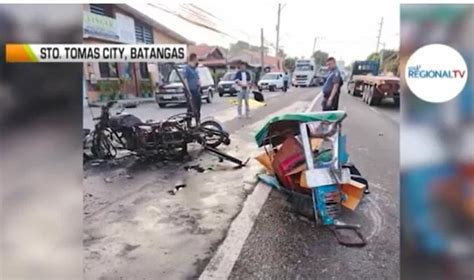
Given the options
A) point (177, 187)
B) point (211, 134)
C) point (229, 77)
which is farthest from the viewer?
point (211, 134)

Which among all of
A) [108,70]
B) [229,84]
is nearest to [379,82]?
[108,70]

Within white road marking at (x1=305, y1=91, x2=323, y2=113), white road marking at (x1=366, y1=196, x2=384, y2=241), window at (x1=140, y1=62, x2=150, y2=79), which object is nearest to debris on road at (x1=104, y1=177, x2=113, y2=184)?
white road marking at (x1=305, y1=91, x2=323, y2=113)

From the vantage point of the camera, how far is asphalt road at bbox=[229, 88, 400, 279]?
284cm

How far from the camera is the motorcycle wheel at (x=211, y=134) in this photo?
607cm

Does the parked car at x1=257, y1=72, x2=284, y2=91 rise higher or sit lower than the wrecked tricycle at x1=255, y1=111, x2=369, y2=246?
higher

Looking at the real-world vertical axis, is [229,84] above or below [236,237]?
above

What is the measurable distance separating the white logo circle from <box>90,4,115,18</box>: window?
873 mm

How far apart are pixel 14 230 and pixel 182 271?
5.12 feet

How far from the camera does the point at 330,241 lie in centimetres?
339

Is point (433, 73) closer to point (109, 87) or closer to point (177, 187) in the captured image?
point (109, 87)

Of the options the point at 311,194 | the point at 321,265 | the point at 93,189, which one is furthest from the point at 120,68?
the point at 93,189

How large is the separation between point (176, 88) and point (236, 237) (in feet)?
3.95

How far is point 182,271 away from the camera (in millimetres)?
2879

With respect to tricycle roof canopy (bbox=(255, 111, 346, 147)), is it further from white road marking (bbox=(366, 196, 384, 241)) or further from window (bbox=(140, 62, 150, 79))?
window (bbox=(140, 62, 150, 79))
